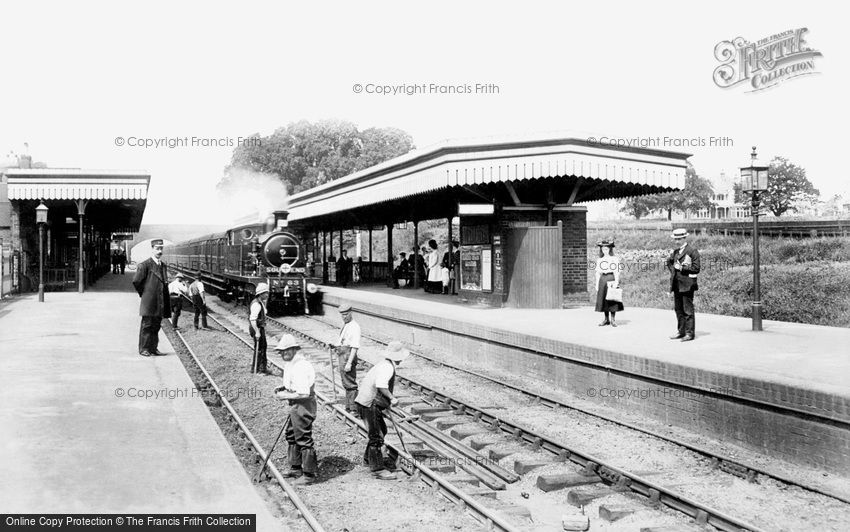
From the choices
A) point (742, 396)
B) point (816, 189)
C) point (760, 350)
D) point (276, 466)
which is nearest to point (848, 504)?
point (742, 396)

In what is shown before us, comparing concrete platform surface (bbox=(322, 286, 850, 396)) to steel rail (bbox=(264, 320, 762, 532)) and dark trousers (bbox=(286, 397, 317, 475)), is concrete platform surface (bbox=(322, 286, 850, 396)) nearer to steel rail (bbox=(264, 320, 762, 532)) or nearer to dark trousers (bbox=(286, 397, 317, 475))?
steel rail (bbox=(264, 320, 762, 532))

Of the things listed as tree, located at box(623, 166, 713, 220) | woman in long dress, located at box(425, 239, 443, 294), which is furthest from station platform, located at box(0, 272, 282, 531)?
tree, located at box(623, 166, 713, 220)

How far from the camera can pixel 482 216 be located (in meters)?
17.3

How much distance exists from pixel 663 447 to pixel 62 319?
14.7 m

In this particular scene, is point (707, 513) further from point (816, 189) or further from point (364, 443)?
point (816, 189)

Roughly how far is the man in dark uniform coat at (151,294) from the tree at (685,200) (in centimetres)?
6619

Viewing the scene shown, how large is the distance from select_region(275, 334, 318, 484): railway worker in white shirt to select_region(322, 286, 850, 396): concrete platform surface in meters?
4.37

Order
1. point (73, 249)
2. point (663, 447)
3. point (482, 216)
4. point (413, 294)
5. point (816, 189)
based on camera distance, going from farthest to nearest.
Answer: point (816, 189), point (73, 249), point (413, 294), point (482, 216), point (663, 447)

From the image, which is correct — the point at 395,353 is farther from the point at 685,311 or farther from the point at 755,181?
the point at 755,181

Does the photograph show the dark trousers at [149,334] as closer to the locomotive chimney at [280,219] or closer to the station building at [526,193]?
the station building at [526,193]

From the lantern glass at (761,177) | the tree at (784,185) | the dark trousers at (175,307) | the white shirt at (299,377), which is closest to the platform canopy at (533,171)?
the lantern glass at (761,177)

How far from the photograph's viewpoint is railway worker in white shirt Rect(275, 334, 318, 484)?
23.0 feet

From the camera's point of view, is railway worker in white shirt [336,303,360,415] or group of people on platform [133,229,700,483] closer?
group of people on platform [133,229,700,483]

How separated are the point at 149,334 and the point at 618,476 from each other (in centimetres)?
894
